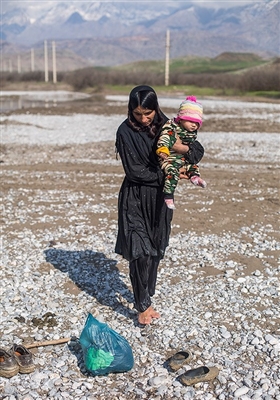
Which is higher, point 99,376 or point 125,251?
point 125,251

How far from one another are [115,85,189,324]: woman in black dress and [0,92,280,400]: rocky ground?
1.78 ft

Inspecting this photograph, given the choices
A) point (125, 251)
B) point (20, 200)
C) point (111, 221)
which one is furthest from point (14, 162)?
point (125, 251)

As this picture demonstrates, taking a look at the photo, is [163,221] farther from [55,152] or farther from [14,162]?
[55,152]

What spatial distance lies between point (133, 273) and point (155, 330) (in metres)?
0.66

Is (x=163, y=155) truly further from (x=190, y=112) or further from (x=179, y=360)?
(x=179, y=360)

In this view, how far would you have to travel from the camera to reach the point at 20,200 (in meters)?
10.4

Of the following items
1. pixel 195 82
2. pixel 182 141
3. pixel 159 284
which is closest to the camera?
pixel 182 141

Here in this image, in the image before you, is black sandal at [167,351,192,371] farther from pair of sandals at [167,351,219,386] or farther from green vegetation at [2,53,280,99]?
green vegetation at [2,53,280,99]

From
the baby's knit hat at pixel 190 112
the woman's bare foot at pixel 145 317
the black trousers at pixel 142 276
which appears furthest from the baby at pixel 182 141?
the woman's bare foot at pixel 145 317

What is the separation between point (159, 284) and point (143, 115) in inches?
101

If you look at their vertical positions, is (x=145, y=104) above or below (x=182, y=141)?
above

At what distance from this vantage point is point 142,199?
16.2ft

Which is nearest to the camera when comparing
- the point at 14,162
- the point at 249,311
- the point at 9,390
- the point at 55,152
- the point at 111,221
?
the point at 9,390

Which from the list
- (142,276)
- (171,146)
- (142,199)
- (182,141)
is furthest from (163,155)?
(142,276)
